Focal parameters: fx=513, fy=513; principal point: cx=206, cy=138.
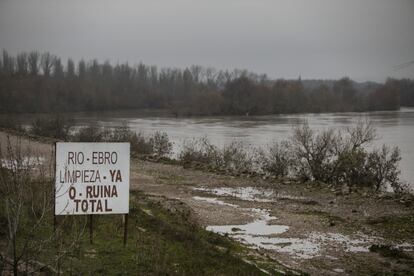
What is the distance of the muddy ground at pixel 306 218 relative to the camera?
330 inches

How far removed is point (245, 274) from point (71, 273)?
220 cm

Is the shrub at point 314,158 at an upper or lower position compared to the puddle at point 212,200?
upper

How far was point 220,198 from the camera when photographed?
1368cm

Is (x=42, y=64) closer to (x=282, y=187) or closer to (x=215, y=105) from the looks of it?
(x=215, y=105)

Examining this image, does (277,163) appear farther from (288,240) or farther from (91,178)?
(91,178)

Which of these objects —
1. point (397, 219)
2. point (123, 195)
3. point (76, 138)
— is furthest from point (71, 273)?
point (76, 138)

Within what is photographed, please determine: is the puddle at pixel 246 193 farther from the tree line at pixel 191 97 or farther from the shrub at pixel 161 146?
the tree line at pixel 191 97

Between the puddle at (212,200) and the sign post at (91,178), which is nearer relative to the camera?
the sign post at (91,178)

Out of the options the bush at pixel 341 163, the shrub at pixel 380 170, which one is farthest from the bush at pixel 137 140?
the shrub at pixel 380 170

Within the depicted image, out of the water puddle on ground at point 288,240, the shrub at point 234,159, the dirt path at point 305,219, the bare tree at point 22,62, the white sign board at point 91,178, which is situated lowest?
the water puddle on ground at point 288,240

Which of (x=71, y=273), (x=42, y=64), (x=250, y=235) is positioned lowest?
(x=250, y=235)

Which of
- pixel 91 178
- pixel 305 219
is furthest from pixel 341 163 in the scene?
pixel 91 178

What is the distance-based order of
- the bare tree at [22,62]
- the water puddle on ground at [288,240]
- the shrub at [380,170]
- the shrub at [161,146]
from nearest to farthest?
the water puddle on ground at [288,240] → the shrub at [380,170] → the shrub at [161,146] → the bare tree at [22,62]

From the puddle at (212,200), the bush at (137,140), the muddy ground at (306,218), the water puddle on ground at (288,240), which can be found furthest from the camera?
the bush at (137,140)
